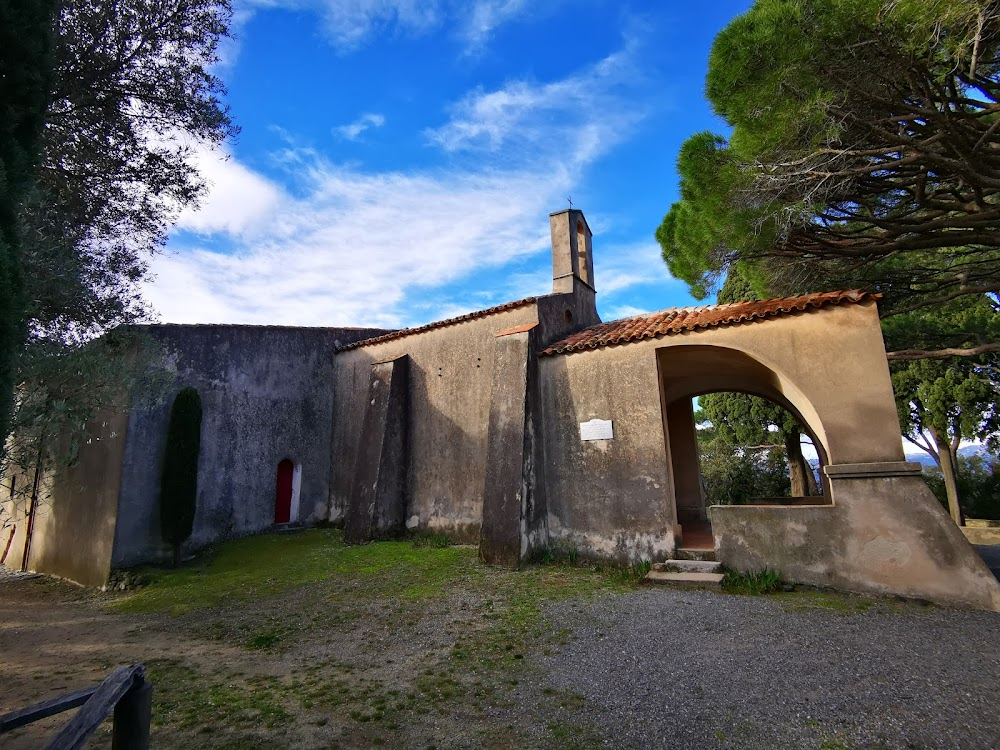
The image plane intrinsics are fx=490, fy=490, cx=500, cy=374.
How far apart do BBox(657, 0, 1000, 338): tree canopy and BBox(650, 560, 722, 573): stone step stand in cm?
507

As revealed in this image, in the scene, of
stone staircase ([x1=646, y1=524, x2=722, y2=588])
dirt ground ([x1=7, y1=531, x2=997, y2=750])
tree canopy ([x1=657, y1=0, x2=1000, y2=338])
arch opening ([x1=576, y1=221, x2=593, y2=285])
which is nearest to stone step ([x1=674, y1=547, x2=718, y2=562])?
stone staircase ([x1=646, y1=524, x2=722, y2=588])

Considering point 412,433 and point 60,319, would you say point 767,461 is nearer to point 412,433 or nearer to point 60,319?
point 412,433

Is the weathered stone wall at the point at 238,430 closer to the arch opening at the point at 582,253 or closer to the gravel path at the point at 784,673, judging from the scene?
the arch opening at the point at 582,253

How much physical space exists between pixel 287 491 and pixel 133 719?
1141 cm

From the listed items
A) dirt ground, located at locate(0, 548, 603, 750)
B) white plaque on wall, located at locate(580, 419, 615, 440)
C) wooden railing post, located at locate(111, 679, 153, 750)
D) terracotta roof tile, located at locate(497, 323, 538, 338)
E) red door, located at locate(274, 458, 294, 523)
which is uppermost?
terracotta roof tile, located at locate(497, 323, 538, 338)

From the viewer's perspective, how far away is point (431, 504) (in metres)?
11.9

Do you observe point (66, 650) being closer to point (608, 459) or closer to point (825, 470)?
point (608, 459)

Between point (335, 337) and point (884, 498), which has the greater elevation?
point (335, 337)

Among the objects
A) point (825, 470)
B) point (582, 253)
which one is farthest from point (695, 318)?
point (582, 253)

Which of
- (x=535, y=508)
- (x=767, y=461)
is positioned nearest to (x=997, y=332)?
(x=767, y=461)

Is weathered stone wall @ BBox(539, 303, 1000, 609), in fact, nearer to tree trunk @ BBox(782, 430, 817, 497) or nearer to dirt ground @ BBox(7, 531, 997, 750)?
dirt ground @ BBox(7, 531, 997, 750)

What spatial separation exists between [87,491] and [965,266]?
63.6 feet

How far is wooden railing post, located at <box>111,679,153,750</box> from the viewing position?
2748mm

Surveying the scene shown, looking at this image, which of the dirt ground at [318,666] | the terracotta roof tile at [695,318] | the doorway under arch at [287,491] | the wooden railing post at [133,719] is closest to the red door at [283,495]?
the doorway under arch at [287,491]
